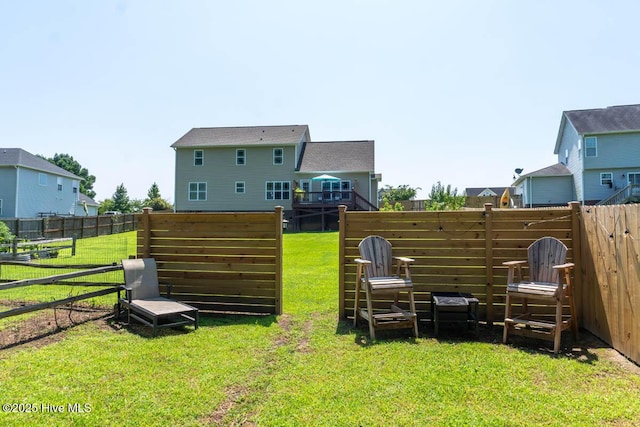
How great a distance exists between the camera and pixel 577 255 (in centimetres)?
461

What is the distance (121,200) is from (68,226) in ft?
143

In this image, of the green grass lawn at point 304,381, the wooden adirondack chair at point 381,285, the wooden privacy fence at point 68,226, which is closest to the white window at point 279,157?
the wooden privacy fence at point 68,226

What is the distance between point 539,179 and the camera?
25.1m

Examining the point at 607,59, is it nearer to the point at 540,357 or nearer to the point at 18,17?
the point at 540,357

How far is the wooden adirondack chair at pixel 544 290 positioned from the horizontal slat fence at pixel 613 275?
30 centimetres

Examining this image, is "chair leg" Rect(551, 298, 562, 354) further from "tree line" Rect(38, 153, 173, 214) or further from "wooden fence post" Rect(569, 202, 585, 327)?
"tree line" Rect(38, 153, 173, 214)

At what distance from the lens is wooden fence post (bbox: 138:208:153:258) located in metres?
5.65

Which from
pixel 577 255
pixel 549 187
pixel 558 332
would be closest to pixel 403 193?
pixel 549 187

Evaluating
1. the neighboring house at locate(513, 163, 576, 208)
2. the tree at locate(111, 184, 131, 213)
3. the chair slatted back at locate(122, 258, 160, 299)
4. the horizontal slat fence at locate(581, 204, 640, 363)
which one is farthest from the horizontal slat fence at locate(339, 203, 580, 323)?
the tree at locate(111, 184, 131, 213)

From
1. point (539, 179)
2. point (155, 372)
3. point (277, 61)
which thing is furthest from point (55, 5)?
point (539, 179)

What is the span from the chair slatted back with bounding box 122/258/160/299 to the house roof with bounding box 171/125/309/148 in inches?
766

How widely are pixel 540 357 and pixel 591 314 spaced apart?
138cm

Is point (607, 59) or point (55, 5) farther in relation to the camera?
point (607, 59)

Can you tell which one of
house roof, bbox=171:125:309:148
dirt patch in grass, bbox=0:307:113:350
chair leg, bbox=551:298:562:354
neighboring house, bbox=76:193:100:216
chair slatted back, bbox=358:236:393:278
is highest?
house roof, bbox=171:125:309:148
